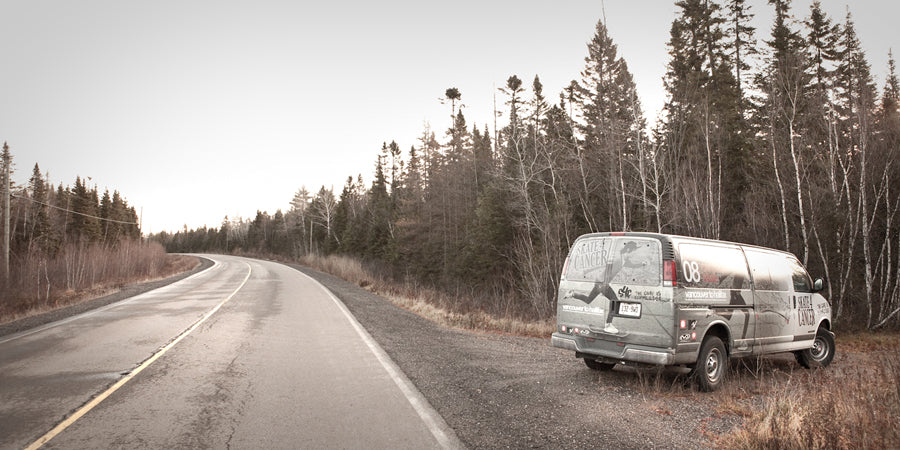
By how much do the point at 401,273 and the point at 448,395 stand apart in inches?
1581

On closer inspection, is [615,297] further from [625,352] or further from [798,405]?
[798,405]

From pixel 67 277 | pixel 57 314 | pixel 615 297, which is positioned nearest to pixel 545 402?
pixel 615 297

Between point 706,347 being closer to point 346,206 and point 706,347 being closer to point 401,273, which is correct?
point 401,273

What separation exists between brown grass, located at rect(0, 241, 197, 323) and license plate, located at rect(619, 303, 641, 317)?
49.3 feet

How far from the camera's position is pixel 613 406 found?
5.16 metres

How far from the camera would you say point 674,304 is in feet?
18.2

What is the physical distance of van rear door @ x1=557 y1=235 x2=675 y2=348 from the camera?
5684 millimetres

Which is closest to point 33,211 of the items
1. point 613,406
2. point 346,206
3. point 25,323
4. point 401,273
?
point 346,206

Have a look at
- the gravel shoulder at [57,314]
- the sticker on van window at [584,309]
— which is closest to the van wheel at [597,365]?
the sticker on van window at [584,309]

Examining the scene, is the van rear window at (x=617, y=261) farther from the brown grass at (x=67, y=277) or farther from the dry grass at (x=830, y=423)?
the brown grass at (x=67, y=277)

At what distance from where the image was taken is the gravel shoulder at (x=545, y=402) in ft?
13.8

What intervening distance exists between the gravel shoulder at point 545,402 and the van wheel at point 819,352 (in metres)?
3.16

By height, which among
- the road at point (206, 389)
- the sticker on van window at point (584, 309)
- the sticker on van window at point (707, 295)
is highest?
the sticker on van window at point (707, 295)

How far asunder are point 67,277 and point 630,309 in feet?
78.5
